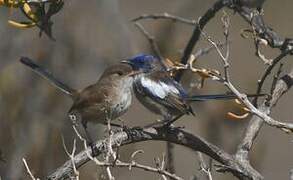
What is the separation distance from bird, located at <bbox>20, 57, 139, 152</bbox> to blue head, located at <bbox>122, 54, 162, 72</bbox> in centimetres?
8

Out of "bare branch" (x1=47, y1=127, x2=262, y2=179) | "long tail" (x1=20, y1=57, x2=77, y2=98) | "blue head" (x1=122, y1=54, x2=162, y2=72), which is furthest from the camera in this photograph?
"blue head" (x1=122, y1=54, x2=162, y2=72)

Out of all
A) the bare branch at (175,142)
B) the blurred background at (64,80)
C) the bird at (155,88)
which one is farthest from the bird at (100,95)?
the bare branch at (175,142)

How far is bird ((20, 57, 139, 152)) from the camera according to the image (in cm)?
530

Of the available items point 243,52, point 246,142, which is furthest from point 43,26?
point 243,52

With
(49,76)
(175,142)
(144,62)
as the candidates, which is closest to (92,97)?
(49,76)

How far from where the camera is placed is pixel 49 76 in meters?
5.41

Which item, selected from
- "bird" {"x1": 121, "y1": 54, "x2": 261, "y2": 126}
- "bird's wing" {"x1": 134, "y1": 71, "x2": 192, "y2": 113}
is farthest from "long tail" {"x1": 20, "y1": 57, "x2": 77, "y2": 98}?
"bird's wing" {"x1": 134, "y1": 71, "x2": 192, "y2": 113}

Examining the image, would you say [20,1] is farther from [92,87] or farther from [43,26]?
[92,87]

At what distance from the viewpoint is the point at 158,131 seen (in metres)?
4.09

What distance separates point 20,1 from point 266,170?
7943mm

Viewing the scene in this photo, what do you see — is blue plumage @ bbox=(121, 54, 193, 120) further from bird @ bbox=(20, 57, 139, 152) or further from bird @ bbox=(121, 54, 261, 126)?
bird @ bbox=(20, 57, 139, 152)

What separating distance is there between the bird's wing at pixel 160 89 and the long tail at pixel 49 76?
577mm

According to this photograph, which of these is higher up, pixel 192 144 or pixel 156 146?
pixel 192 144

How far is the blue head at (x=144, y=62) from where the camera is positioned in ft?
19.2
